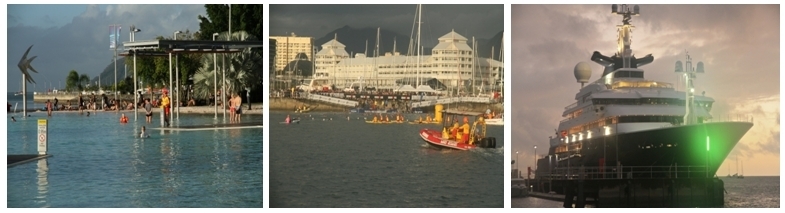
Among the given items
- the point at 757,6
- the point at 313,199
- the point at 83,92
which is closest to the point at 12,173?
the point at 313,199

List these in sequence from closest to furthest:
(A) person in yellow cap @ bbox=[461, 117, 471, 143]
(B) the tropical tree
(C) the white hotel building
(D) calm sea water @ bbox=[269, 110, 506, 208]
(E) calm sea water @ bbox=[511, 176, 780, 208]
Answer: (D) calm sea water @ bbox=[269, 110, 506, 208] → (C) the white hotel building → (E) calm sea water @ bbox=[511, 176, 780, 208] → (A) person in yellow cap @ bbox=[461, 117, 471, 143] → (B) the tropical tree

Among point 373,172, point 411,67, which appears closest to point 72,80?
point 411,67

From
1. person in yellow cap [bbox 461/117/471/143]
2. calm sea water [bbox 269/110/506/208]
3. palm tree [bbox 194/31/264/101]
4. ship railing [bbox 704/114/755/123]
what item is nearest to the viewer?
calm sea water [bbox 269/110/506/208]

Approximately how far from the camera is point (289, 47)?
16.1m

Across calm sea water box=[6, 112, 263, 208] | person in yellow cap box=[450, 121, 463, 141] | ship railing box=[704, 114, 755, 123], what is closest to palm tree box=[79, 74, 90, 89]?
calm sea water box=[6, 112, 263, 208]

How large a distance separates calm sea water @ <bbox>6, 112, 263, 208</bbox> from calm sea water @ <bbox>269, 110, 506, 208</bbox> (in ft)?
2.47

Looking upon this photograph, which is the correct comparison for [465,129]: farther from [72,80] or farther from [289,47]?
[72,80]

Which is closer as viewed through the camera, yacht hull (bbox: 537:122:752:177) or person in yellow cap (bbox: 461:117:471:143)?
yacht hull (bbox: 537:122:752:177)

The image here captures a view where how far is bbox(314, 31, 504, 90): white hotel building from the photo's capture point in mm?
16234

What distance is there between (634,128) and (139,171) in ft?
23.3

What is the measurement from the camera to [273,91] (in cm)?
1625

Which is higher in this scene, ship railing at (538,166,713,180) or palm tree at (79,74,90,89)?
palm tree at (79,74,90,89)

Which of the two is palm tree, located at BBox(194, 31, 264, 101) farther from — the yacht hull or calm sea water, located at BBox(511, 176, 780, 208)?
calm sea water, located at BBox(511, 176, 780, 208)
